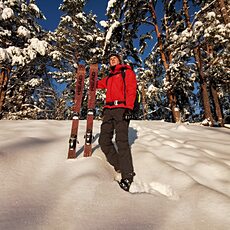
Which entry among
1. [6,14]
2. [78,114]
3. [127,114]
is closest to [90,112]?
[78,114]

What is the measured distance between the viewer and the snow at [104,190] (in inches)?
108

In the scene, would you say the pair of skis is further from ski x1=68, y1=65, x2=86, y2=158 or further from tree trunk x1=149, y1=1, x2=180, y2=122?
tree trunk x1=149, y1=1, x2=180, y2=122

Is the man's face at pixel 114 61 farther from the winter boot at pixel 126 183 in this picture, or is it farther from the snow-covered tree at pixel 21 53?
the snow-covered tree at pixel 21 53

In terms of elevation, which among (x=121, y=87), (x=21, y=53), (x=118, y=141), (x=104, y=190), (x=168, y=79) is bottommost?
(x=104, y=190)

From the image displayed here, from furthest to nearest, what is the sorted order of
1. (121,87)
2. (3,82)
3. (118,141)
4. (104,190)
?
(3,82), (121,87), (118,141), (104,190)

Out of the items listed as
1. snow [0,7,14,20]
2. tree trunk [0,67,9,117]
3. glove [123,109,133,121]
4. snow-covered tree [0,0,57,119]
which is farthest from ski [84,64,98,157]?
tree trunk [0,67,9,117]

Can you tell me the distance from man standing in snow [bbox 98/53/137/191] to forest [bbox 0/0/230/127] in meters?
6.31

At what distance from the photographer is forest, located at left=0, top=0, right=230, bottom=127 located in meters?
12.1

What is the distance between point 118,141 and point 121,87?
2.97 ft

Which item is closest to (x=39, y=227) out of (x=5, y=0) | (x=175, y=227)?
(x=175, y=227)

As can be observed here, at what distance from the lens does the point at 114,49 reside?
56.1 feet

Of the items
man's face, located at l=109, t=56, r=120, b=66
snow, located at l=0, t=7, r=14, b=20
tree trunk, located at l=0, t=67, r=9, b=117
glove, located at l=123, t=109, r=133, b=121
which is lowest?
glove, located at l=123, t=109, r=133, b=121

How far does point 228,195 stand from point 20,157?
10.7 feet

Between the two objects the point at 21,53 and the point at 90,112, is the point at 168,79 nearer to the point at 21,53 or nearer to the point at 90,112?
the point at 21,53
